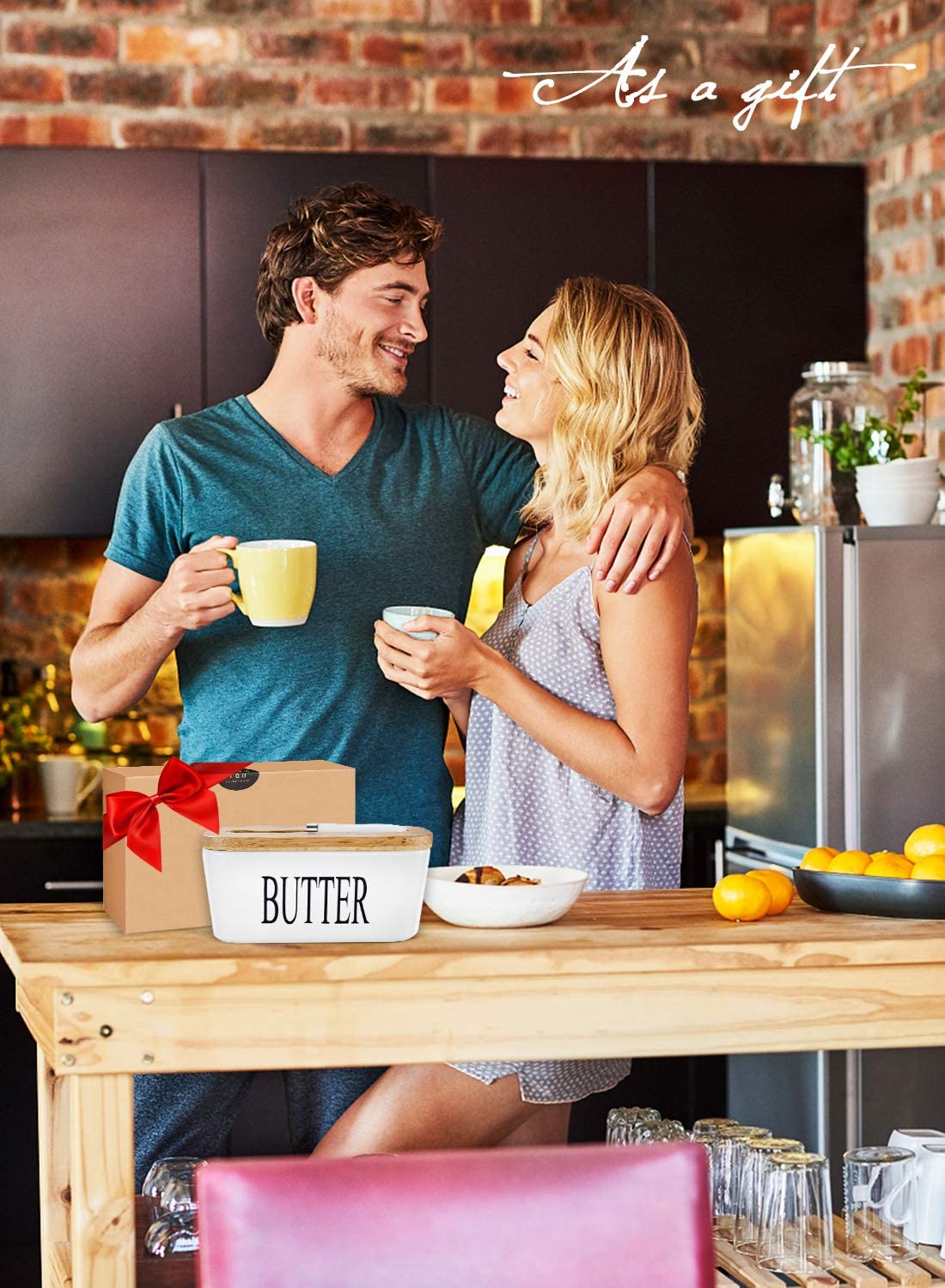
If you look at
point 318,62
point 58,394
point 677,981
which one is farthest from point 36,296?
point 677,981

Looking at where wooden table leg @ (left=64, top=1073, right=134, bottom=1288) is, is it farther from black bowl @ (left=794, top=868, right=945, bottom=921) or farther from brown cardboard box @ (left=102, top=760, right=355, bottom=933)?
black bowl @ (left=794, top=868, right=945, bottom=921)

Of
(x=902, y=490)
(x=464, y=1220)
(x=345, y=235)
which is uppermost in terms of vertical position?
(x=345, y=235)

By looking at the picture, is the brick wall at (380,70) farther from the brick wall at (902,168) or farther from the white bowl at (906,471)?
the white bowl at (906,471)

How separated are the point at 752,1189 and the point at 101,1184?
0.70 metres

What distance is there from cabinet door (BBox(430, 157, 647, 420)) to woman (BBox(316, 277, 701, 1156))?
1480 millimetres

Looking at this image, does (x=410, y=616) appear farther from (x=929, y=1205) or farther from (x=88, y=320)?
(x=88, y=320)

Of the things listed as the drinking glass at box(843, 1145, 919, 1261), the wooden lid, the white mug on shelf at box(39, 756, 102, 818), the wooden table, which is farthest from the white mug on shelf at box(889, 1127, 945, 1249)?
the white mug on shelf at box(39, 756, 102, 818)

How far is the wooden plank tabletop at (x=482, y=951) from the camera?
5.07ft

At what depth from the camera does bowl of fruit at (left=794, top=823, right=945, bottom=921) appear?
68.7 inches

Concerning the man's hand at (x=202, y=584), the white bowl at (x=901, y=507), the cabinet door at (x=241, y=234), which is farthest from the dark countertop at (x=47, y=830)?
the white bowl at (x=901, y=507)

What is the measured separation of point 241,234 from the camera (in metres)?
3.70

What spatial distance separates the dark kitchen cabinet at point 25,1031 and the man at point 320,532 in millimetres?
1173

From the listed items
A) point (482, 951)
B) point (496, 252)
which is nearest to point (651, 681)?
point (482, 951)

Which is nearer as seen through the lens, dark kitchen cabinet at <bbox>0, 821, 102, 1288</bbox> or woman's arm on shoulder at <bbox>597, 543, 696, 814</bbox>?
woman's arm on shoulder at <bbox>597, 543, 696, 814</bbox>
